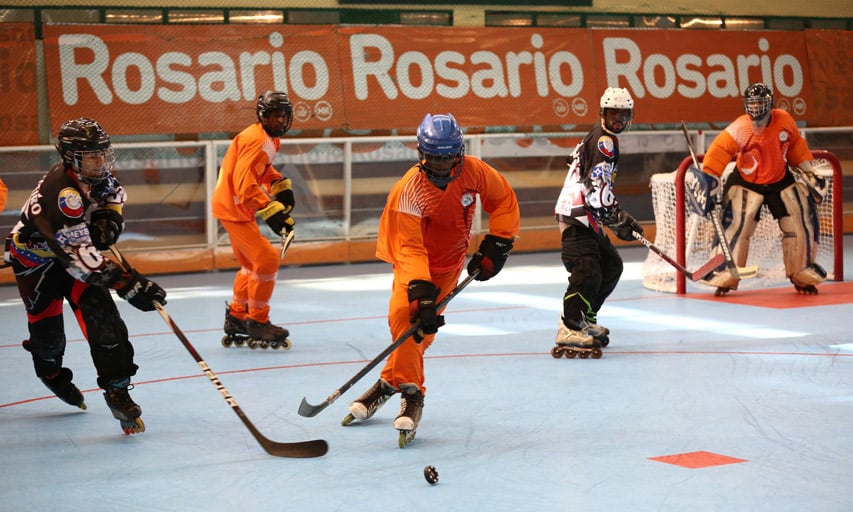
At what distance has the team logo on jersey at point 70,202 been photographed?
16.9 ft

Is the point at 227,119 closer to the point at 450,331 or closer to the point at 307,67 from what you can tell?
the point at 307,67

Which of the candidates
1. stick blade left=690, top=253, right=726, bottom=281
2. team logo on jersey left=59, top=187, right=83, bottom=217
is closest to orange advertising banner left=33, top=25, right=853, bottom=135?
stick blade left=690, top=253, right=726, bottom=281

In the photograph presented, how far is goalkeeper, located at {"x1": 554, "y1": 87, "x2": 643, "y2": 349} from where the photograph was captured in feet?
22.8

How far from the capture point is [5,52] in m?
11.7

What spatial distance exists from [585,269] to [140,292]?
9.31 ft

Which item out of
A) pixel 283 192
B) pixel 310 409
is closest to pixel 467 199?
pixel 310 409

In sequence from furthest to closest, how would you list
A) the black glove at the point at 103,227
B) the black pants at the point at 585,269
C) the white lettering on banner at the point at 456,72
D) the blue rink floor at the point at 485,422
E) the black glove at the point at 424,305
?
the white lettering on banner at the point at 456,72 < the black pants at the point at 585,269 < the black glove at the point at 103,227 < the black glove at the point at 424,305 < the blue rink floor at the point at 485,422

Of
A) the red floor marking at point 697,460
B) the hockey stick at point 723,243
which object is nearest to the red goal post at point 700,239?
the hockey stick at point 723,243

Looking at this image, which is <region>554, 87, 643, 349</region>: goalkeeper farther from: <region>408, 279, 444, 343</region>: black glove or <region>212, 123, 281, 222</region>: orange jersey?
<region>408, 279, 444, 343</region>: black glove

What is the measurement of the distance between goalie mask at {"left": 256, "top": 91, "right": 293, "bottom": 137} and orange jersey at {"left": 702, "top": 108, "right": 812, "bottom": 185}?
12.4ft

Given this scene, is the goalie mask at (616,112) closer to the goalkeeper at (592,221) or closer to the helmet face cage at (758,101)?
the goalkeeper at (592,221)

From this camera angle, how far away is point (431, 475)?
4434 millimetres

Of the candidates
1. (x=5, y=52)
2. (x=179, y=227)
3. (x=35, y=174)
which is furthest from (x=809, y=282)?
(x=5, y=52)

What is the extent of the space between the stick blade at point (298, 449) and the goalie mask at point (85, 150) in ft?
4.62
